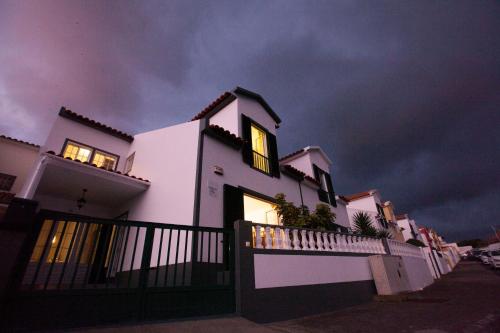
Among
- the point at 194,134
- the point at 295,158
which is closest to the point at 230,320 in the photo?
the point at 194,134

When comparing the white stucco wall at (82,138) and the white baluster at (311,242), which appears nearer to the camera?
the white baluster at (311,242)

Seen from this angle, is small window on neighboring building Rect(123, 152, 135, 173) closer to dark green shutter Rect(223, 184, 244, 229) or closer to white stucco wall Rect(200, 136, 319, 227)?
white stucco wall Rect(200, 136, 319, 227)

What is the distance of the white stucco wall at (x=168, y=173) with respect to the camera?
616 centimetres

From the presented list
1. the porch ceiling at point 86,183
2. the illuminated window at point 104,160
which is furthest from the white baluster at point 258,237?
the illuminated window at point 104,160

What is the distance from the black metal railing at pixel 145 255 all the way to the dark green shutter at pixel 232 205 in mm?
542

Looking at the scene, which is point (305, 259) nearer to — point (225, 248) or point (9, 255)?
point (225, 248)

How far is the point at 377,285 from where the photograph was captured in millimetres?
7223

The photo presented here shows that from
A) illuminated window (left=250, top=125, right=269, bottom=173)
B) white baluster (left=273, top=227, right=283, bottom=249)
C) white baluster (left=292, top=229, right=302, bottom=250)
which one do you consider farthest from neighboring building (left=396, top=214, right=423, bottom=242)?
white baluster (left=273, top=227, right=283, bottom=249)

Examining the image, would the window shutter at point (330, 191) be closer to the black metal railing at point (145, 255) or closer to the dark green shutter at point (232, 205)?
the dark green shutter at point (232, 205)

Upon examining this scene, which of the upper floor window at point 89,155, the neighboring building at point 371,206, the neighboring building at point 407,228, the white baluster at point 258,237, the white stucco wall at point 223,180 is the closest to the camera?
the white baluster at point 258,237

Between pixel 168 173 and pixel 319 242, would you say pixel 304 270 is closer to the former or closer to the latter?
pixel 319 242

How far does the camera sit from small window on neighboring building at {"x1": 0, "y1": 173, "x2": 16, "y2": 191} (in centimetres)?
788

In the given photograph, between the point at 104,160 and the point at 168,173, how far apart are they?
3662mm

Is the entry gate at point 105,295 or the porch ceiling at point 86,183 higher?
the porch ceiling at point 86,183
